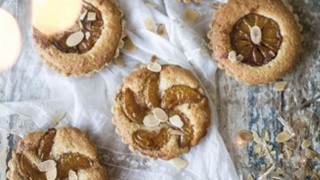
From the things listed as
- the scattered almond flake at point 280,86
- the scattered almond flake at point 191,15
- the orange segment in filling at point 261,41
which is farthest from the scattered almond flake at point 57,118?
the scattered almond flake at point 280,86

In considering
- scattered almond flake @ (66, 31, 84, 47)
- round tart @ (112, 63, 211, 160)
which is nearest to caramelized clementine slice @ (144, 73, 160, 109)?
round tart @ (112, 63, 211, 160)

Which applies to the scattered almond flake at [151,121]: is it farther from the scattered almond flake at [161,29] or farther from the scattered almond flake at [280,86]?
the scattered almond flake at [280,86]

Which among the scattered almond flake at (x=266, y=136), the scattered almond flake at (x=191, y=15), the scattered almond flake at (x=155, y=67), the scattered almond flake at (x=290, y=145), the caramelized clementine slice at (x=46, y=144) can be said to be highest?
the scattered almond flake at (x=191, y=15)

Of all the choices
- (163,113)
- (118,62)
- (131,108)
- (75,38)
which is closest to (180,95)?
(163,113)

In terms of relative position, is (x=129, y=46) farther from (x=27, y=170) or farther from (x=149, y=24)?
(x=27, y=170)

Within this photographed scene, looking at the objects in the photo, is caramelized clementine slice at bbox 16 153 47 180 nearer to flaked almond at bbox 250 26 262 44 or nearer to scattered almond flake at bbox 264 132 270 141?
scattered almond flake at bbox 264 132 270 141

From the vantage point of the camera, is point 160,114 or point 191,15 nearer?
point 160,114
